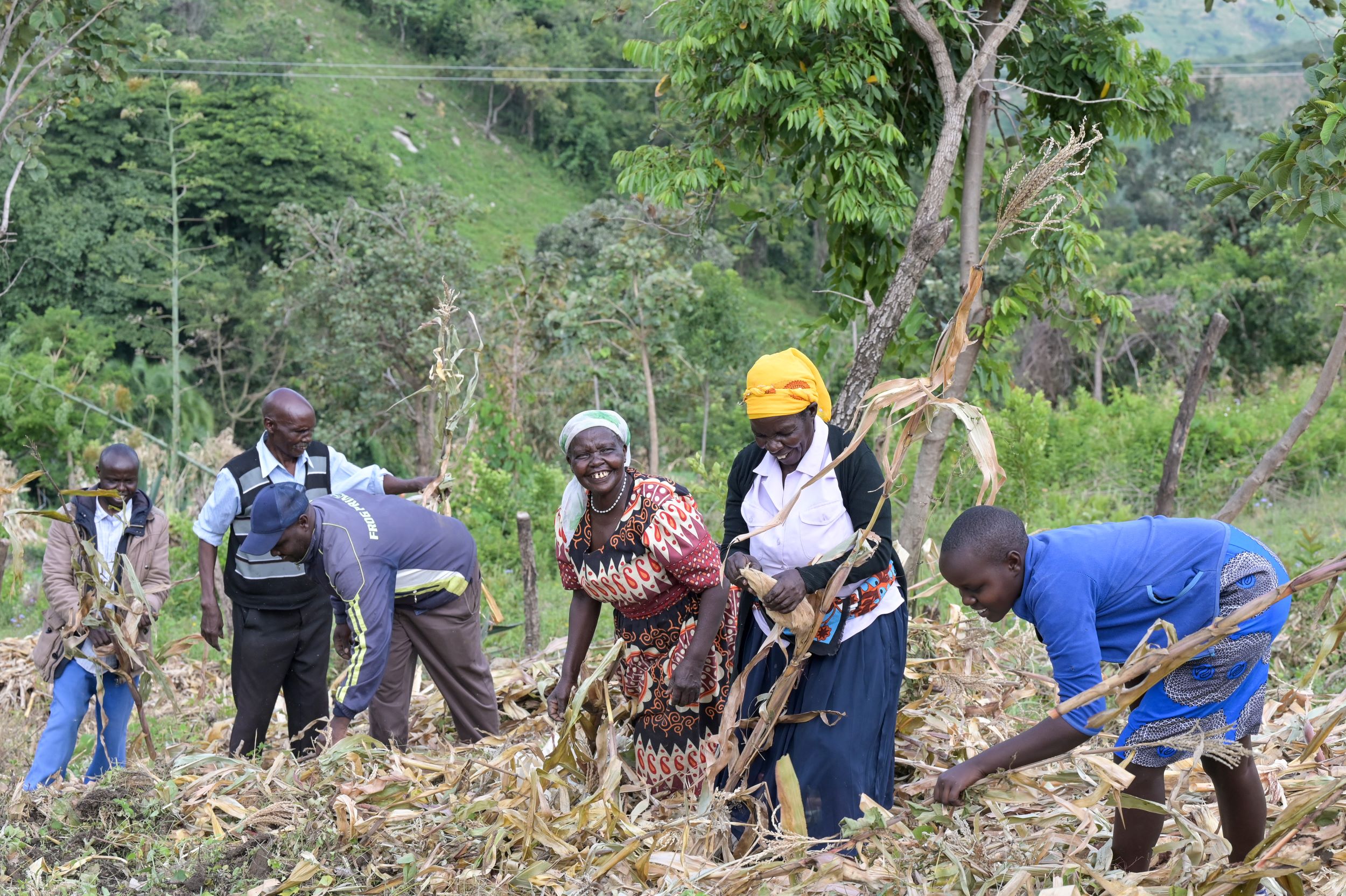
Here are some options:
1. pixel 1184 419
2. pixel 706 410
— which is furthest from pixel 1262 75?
pixel 1184 419

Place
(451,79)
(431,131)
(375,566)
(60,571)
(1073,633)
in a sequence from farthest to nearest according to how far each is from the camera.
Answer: (451,79) < (431,131) < (60,571) < (375,566) < (1073,633)

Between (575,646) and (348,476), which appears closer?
(575,646)

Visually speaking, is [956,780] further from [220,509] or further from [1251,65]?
[1251,65]

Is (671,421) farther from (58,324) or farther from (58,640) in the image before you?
(58,324)

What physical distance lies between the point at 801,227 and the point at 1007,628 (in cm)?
3104

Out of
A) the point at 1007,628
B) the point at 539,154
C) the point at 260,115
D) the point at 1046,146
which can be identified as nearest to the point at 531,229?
the point at 539,154

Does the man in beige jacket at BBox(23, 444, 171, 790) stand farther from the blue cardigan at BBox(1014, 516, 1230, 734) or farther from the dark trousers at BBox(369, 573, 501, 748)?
the blue cardigan at BBox(1014, 516, 1230, 734)

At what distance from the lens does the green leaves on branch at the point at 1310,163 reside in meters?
3.79

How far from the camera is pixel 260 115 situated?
25.8 metres

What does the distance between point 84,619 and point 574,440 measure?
238 cm

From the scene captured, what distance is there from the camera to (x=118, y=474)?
4.57m

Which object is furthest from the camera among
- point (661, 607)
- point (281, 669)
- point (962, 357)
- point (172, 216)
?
point (172, 216)

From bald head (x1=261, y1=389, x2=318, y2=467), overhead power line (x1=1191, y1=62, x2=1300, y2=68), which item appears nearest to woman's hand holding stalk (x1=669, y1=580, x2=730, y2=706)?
bald head (x1=261, y1=389, x2=318, y2=467)

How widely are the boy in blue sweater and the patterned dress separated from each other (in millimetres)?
904
